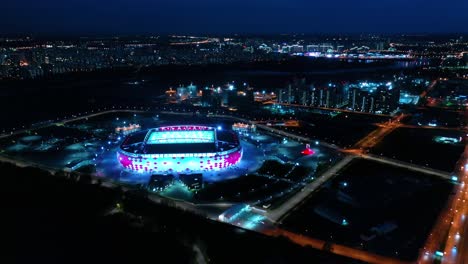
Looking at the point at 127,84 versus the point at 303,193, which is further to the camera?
the point at 127,84

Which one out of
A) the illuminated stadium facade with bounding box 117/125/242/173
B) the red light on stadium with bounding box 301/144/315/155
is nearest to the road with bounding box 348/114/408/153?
the red light on stadium with bounding box 301/144/315/155

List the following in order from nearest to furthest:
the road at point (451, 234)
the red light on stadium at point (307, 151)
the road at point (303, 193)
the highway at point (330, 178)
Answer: the road at point (451, 234) < the highway at point (330, 178) < the road at point (303, 193) < the red light on stadium at point (307, 151)

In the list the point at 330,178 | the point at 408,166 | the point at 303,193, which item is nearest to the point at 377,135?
the point at 408,166

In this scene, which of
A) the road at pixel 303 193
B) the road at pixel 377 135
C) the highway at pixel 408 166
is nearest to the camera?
the road at pixel 303 193

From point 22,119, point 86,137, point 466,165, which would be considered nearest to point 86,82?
point 22,119

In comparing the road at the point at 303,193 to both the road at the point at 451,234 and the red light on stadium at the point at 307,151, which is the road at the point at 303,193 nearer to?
the red light on stadium at the point at 307,151

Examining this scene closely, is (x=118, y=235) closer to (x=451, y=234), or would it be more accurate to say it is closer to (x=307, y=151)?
(x=451, y=234)

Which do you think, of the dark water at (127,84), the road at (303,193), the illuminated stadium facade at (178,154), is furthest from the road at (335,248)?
the dark water at (127,84)
